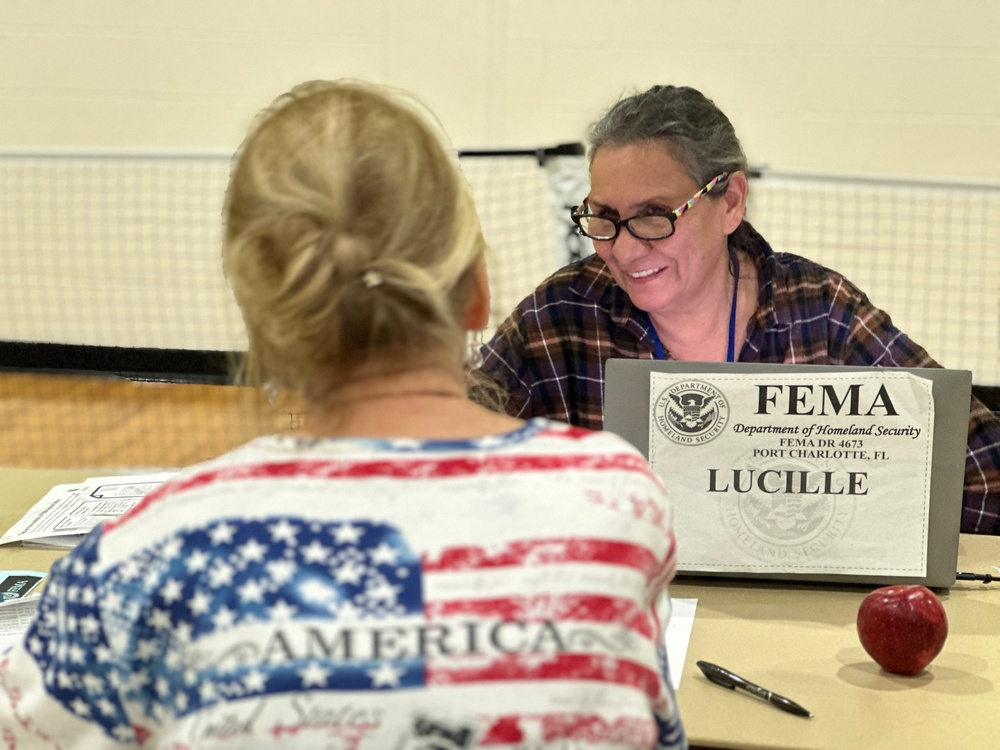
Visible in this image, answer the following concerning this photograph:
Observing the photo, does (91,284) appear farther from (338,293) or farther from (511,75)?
(338,293)

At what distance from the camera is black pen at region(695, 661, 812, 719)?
52.1 inches

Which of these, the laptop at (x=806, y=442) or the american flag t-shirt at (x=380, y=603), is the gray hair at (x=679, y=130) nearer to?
the laptop at (x=806, y=442)

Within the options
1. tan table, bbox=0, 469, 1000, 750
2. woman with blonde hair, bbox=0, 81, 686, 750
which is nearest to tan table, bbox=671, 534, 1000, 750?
tan table, bbox=0, 469, 1000, 750

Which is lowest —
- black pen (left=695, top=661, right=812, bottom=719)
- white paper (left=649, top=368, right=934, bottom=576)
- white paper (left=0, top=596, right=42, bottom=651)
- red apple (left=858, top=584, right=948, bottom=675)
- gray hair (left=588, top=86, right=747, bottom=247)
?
white paper (left=0, top=596, right=42, bottom=651)

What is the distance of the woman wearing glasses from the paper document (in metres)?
0.70

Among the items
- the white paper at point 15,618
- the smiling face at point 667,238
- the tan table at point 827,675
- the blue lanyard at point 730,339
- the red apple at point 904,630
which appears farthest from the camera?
the blue lanyard at point 730,339

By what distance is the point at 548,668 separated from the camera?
0.83 metres

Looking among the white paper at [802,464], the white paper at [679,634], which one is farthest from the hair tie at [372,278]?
the white paper at [802,464]

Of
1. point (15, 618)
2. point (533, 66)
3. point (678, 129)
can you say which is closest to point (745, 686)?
point (15, 618)

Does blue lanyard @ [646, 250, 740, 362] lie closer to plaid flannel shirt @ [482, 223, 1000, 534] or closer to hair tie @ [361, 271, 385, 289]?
plaid flannel shirt @ [482, 223, 1000, 534]

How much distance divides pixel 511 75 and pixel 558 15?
0.97 ft

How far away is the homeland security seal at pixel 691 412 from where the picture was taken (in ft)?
5.24

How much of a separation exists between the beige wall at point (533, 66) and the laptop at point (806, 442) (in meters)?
3.16

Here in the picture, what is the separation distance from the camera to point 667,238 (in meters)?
2.15
